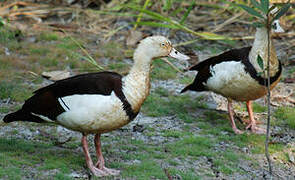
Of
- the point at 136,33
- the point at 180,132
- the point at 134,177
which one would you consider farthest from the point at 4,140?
the point at 136,33

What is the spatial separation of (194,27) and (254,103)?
99.2 inches

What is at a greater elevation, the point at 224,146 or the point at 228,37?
the point at 228,37

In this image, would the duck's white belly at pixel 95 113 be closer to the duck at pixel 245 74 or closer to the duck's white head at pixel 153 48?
the duck's white head at pixel 153 48

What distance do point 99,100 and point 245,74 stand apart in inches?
78.3

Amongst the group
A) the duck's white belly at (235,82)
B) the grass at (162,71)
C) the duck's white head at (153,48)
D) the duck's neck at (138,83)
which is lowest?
the grass at (162,71)

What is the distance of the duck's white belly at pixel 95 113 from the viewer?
14.2 feet

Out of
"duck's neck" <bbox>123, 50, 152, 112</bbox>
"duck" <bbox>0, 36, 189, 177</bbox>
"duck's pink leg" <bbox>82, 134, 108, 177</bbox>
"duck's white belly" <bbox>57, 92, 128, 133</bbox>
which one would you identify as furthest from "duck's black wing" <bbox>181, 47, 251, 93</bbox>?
"duck's pink leg" <bbox>82, 134, 108, 177</bbox>

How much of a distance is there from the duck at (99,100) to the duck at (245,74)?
4.04ft

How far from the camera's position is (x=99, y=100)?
171 inches

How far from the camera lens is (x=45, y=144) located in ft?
16.8

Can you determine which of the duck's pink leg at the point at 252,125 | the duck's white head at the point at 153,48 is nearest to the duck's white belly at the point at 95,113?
the duck's white head at the point at 153,48

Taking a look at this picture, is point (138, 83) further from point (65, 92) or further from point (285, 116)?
point (285, 116)

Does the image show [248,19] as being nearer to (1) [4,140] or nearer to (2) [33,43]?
(2) [33,43]

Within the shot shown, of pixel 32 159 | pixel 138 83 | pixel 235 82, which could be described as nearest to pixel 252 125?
pixel 235 82
